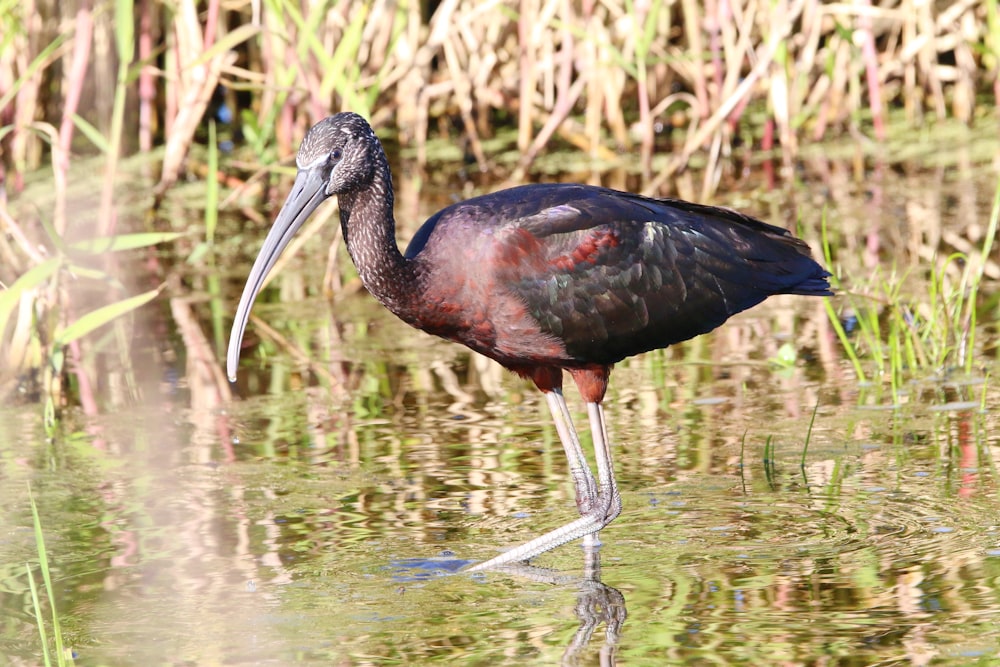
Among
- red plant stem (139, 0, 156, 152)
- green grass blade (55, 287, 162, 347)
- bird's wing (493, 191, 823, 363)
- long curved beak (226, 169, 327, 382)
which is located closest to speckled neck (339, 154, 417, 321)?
long curved beak (226, 169, 327, 382)

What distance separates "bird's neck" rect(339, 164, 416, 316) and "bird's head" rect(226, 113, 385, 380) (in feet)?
0.21

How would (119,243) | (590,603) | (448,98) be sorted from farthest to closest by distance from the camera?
(448,98)
(119,243)
(590,603)

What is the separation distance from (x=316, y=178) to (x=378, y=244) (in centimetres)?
27

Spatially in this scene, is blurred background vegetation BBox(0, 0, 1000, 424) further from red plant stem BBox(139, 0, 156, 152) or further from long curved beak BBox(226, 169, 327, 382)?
long curved beak BBox(226, 169, 327, 382)

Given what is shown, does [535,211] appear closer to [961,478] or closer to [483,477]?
[483,477]

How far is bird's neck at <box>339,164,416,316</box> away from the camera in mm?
4555

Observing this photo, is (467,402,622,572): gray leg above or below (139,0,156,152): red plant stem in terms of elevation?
below

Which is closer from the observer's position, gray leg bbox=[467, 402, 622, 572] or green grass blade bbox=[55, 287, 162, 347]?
gray leg bbox=[467, 402, 622, 572]

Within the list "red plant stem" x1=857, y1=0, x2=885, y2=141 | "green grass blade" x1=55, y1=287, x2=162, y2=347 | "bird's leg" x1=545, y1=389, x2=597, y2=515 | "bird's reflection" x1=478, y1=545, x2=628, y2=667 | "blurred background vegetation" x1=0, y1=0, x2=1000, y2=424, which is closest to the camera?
"bird's reflection" x1=478, y1=545, x2=628, y2=667

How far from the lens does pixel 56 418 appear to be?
6074 mm

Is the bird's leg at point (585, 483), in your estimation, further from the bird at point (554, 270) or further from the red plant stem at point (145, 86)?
the red plant stem at point (145, 86)

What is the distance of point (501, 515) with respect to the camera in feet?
16.0

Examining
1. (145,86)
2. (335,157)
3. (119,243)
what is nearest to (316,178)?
(335,157)

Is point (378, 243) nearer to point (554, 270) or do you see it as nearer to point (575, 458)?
point (554, 270)
